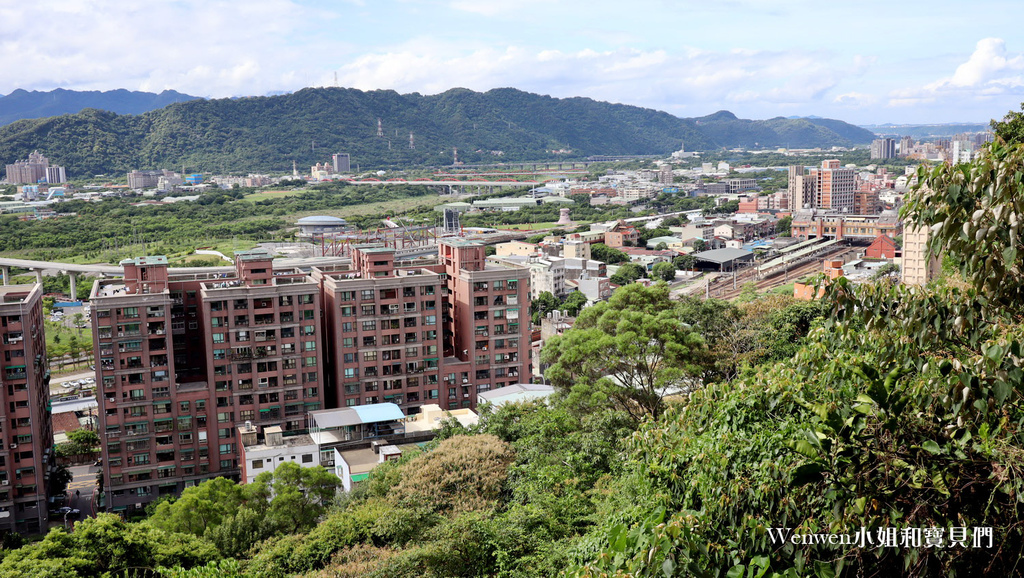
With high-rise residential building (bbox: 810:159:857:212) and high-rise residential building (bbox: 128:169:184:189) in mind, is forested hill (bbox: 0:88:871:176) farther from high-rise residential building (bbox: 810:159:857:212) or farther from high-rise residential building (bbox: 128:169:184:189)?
high-rise residential building (bbox: 810:159:857:212)

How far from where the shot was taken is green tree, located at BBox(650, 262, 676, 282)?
41.4 m

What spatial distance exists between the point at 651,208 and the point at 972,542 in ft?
233

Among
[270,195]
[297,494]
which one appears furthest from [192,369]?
[270,195]

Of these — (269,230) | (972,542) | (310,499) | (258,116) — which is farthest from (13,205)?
(972,542)

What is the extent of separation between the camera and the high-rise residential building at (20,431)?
16.2 m

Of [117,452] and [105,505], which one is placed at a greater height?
[117,452]

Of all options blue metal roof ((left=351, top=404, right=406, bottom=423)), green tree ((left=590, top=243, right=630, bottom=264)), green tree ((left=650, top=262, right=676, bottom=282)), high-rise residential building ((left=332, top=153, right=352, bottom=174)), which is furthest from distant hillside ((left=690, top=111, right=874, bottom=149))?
blue metal roof ((left=351, top=404, right=406, bottom=423))

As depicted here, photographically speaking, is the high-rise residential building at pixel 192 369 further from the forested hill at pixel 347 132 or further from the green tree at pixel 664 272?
the forested hill at pixel 347 132

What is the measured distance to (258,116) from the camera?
351 ft

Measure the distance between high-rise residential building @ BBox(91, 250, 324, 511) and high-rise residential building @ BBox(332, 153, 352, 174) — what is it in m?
83.8

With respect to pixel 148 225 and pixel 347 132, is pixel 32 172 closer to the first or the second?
pixel 148 225

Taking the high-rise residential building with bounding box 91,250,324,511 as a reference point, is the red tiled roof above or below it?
below

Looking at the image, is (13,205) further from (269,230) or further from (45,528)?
(45,528)

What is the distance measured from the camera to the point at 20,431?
16344 mm
